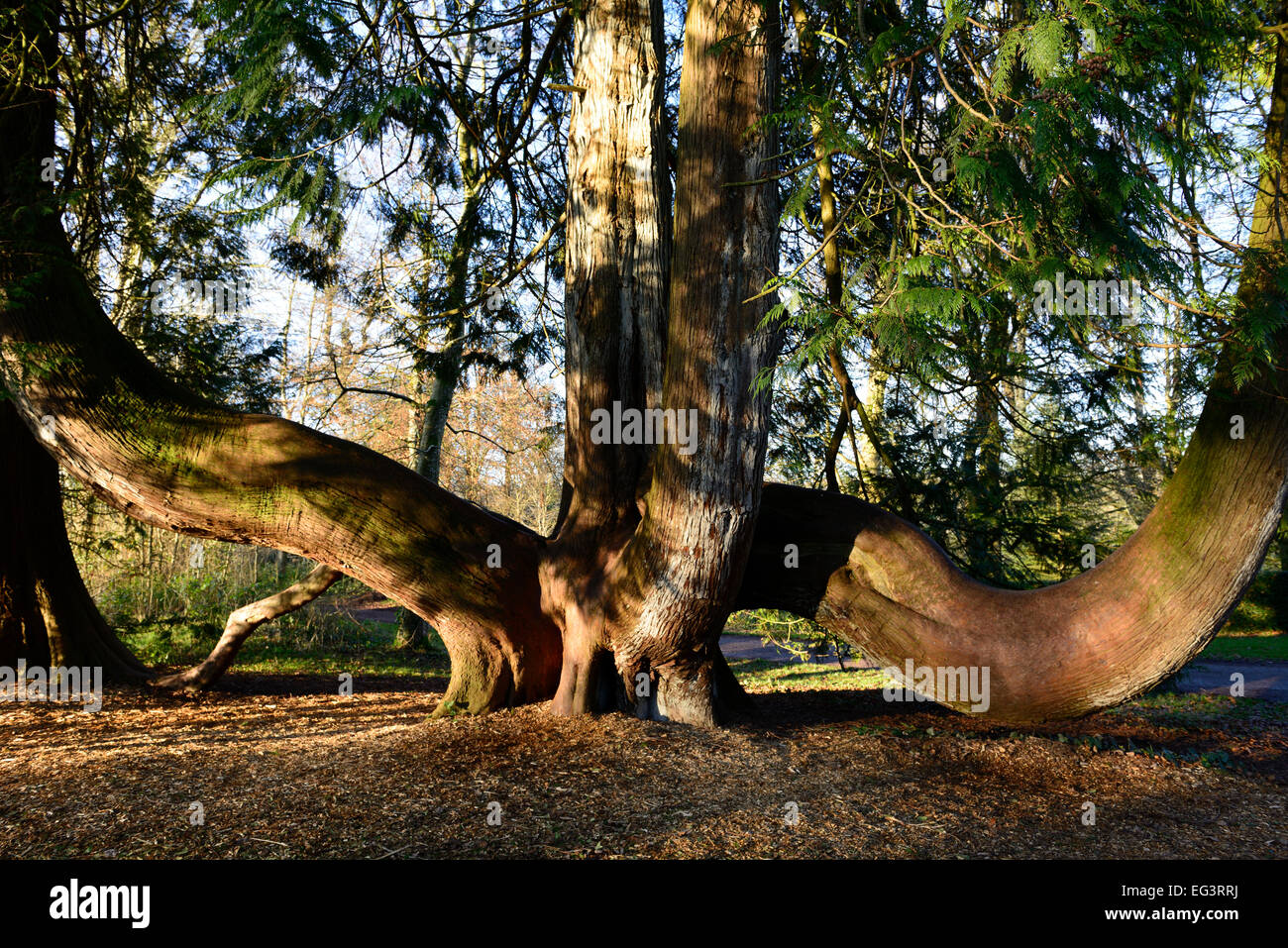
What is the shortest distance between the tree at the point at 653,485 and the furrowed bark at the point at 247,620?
3.31 ft

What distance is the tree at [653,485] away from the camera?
14.4 feet

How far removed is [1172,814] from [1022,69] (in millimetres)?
3705

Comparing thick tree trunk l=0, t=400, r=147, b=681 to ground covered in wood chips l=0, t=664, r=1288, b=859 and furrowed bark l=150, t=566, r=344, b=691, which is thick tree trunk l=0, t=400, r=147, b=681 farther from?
ground covered in wood chips l=0, t=664, r=1288, b=859

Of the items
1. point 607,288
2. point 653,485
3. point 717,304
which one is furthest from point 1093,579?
point 607,288

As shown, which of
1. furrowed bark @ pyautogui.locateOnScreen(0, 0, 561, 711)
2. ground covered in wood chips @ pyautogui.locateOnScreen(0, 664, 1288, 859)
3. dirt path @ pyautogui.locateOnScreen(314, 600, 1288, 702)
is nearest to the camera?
ground covered in wood chips @ pyautogui.locateOnScreen(0, 664, 1288, 859)

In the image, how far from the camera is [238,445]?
5.26 metres

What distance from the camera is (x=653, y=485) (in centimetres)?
475

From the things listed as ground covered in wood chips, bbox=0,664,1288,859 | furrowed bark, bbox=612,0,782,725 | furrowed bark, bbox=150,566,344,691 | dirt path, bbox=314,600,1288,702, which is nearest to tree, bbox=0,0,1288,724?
furrowed bark, bbox=612,0,782,725

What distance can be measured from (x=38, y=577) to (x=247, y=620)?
6.20 feet

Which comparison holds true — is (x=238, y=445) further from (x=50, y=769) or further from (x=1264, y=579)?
(x=1264, y=579)

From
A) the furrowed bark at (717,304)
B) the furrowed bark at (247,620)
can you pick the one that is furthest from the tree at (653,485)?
the furrowed bark at (247,620)

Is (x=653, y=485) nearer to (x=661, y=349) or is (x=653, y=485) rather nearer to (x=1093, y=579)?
(x=661, y=349)

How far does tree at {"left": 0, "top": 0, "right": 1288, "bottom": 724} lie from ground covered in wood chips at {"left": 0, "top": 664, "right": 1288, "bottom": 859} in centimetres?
49

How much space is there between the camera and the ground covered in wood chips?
350cm
